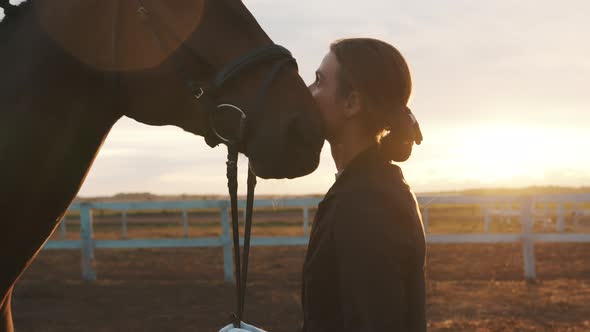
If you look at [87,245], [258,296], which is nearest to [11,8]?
[258,296]

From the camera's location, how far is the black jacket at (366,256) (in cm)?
165

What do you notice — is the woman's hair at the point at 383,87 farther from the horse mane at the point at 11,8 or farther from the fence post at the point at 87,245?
the fence post at the point at 87,245

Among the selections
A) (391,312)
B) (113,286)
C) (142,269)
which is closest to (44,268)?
(142,269)

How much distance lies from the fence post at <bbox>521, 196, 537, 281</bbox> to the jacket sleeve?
27.9 feet

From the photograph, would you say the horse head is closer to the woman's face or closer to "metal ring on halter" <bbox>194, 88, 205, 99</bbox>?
"metal ring on halter" <bbox>194, 88, 205, 99</bbox>

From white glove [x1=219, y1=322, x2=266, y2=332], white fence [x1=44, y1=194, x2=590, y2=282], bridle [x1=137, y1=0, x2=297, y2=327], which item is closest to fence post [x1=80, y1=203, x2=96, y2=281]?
white fence [x1=44, y1=194, x2=590, y2=282]

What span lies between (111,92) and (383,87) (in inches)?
35.5

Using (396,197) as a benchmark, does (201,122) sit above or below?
above

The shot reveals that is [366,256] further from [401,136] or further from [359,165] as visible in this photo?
[401,136]

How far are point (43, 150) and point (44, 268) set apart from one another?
11473 mm

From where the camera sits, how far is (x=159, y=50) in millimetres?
1936

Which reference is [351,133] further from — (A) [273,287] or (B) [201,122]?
(A) [273,287]

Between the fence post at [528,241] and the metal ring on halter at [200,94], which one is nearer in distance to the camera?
the metal ring on halter at [200,94]

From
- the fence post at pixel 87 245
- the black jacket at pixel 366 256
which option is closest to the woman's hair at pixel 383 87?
the black jacket at pixel 366 256
